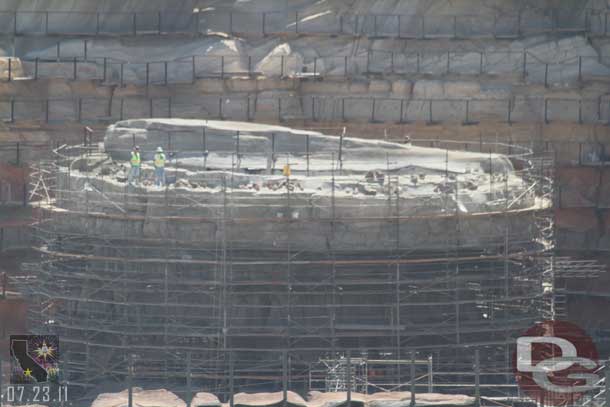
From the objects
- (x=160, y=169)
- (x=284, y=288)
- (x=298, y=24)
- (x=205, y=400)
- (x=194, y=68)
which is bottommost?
(x=205, y=400)

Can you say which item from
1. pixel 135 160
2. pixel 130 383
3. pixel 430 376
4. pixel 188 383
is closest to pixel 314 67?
pixel 135 160

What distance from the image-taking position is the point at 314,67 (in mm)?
90875

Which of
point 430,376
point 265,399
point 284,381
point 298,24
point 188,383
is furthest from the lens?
point 298,24

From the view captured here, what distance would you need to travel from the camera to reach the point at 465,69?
9094 centimetres

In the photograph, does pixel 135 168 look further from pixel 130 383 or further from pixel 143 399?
pixel 130 383

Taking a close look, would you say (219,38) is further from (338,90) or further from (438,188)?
(438,188)

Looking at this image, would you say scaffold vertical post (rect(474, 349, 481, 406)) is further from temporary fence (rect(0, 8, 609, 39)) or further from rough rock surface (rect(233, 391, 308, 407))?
temporary fence (rect(0, 8, 609, 39))

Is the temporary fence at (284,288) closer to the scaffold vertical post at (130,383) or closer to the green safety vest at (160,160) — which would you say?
the green safety vest at (160,160)

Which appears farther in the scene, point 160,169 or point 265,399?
point 160,169

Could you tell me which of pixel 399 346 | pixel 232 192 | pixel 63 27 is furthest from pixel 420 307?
pixel 63 27

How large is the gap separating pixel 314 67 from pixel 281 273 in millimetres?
20184

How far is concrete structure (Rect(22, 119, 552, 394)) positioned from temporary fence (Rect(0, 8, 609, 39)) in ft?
61.7

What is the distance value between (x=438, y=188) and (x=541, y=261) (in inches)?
191

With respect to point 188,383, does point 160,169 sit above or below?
above
